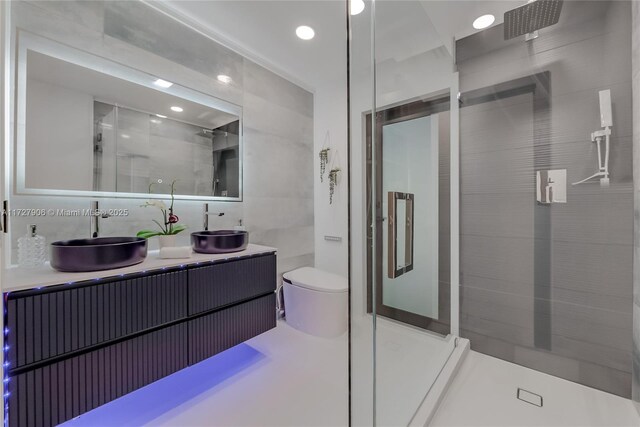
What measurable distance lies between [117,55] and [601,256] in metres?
3.11

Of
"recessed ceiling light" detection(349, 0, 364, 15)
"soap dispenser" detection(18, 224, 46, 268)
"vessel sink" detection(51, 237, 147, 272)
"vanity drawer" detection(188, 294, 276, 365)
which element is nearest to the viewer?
"recessed ceiling light" detection(349, 0, 364, 15)

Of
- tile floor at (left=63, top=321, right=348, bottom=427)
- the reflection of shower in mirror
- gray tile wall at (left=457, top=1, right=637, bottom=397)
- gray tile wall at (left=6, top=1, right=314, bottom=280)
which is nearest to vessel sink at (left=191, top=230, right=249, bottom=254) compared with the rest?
gray tile wall at (left=6, top=1, right=314, bottom=280)

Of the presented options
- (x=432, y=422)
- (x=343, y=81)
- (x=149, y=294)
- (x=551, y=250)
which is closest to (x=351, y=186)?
(x=149, y=294)

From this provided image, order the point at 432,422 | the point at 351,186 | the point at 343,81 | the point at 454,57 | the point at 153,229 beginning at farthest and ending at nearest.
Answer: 1. the point at 343,81
2. the point at 454,57
3. the point at 153,229
4. the point at 432,422
5. the point at 351,186

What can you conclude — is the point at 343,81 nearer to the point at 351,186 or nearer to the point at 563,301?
the point at 351,186

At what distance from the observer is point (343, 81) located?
110 inches

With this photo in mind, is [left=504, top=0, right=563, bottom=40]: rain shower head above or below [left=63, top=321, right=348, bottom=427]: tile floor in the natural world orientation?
above

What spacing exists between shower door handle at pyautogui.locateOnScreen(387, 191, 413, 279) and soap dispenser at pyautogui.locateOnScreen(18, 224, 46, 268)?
174cm

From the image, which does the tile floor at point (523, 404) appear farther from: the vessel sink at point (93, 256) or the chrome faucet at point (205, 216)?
the chrome faucet at point (205, 216)

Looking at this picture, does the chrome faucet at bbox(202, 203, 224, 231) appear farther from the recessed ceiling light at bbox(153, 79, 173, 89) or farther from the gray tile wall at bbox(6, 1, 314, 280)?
the recessed ceiling light at bbox(153, 79, 173, 89)

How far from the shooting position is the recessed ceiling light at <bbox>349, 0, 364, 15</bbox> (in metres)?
1.00

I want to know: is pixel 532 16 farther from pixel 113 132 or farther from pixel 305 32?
pixel 113 132

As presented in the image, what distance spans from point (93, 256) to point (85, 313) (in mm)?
248

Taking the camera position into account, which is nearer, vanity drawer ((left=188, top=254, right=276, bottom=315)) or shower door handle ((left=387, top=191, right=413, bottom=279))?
shower door handle ((left=387, top=191, right=413, bottom=279))
